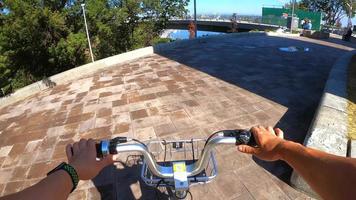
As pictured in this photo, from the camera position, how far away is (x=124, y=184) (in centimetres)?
352

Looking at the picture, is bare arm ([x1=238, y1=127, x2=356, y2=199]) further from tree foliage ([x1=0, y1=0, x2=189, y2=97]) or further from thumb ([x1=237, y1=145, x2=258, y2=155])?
tree foliage ([x1=0, y1=0, x2=189, y2=97])

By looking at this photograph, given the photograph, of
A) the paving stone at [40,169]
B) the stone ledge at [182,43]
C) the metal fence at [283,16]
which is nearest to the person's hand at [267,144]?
the paving stone at [40,169]

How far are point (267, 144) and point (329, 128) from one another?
2.40 metres

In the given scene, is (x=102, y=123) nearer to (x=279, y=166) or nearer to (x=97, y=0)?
(x=279, y=166)

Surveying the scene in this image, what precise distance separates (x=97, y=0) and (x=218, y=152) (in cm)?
1529

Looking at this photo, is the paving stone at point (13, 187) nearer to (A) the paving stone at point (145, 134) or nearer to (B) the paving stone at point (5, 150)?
(B) the paving stone at point (5, 150)

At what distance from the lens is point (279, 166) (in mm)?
3705

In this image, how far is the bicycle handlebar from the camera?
66.1 inches

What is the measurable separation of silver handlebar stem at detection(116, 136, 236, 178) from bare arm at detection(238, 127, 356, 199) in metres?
0.24

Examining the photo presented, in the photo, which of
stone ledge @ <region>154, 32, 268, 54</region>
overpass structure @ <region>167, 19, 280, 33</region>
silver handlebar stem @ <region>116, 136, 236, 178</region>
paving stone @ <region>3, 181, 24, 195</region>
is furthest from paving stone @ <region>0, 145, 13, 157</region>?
→ overpass structure @ <region>167, 19, 280, 33</region>

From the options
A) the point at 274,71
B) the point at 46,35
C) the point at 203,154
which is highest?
the point at 46,35

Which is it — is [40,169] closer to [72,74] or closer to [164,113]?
[164,113]

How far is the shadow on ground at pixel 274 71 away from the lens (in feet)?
16.2

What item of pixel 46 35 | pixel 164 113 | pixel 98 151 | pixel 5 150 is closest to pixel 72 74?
pixel 5 150
